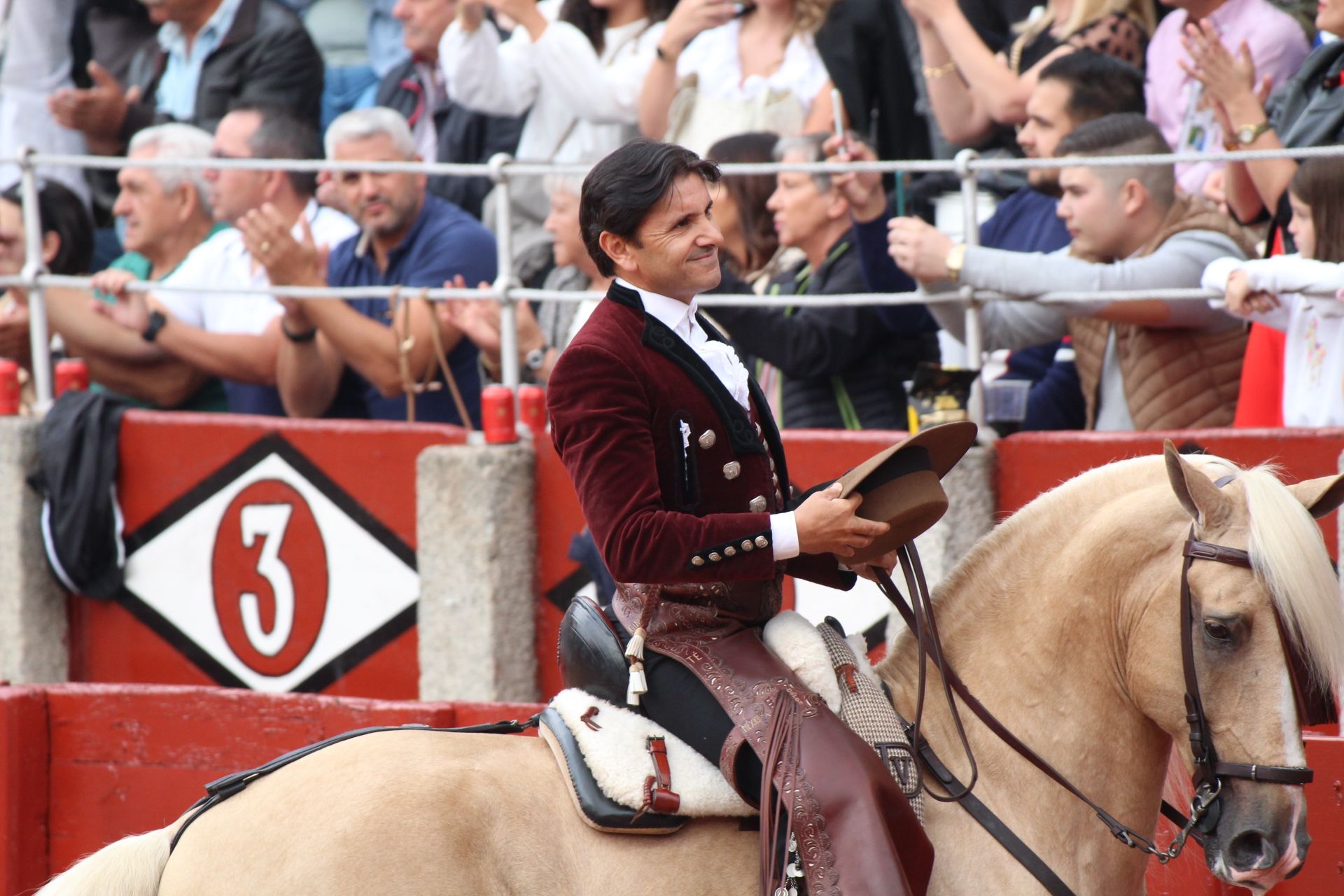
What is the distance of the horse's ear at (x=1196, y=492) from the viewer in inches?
122

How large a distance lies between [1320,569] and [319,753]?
1.98m

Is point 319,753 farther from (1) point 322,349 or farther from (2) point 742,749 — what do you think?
(1) point 322,349

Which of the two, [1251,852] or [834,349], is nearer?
[1251,852]

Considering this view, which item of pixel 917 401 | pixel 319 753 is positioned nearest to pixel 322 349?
pixel 917 401

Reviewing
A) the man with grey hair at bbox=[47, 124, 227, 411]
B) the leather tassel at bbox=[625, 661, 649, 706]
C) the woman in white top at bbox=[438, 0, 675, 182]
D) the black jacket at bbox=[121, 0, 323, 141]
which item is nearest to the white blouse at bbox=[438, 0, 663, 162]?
the woman in white top at bbox=[438, 0, 675, 182]

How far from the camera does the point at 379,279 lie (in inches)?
285

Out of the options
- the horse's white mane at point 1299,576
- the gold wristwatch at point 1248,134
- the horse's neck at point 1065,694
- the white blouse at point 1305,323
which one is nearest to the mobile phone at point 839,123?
the gold wristwatch at point 1248,134

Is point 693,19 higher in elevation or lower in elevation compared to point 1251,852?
higher

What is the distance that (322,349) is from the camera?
23.5 ft

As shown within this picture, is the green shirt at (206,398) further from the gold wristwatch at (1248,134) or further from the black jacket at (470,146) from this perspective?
the gold wristwatch at (1248,134)

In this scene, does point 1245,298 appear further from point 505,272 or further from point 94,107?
point 94,107

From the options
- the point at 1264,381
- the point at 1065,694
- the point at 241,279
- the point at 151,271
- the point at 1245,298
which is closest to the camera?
the point at 1065,694

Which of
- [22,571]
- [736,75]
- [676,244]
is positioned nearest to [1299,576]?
[676,244]

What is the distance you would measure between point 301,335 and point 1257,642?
15.7ft
